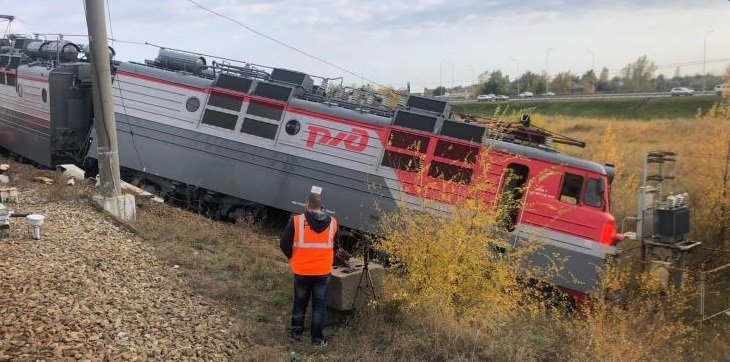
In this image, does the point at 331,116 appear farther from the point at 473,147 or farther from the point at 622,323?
the point at 622,323

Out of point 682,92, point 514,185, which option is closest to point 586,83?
point 682,92

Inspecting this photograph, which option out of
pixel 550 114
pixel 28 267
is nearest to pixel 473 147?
pixel 28 267

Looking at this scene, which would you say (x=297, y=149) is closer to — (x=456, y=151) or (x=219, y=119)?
(x=219, y=119)

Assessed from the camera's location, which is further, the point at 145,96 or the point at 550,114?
the point at 550,114

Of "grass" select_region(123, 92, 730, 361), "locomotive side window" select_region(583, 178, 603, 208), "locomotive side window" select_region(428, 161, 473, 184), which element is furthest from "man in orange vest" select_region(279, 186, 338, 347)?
"locomotive side window" select_region(583, 178, 603, 208)

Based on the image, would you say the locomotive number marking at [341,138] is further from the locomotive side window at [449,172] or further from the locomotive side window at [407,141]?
the locomotive side window at [449,172]

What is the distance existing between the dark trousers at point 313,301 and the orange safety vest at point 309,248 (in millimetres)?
111

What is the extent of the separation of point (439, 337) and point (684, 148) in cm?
2969

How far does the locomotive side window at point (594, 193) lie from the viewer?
9.30 m

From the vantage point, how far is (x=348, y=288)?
6016mm

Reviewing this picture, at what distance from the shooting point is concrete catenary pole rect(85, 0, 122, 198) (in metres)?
8.95

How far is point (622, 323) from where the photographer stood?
27.4 feet

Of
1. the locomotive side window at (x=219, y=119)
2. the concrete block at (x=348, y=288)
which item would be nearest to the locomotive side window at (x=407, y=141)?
the locomotive side window at (x=219, y=119)

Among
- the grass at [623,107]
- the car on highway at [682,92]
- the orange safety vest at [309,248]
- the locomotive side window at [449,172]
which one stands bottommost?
the orange safety vest at [309,248]
